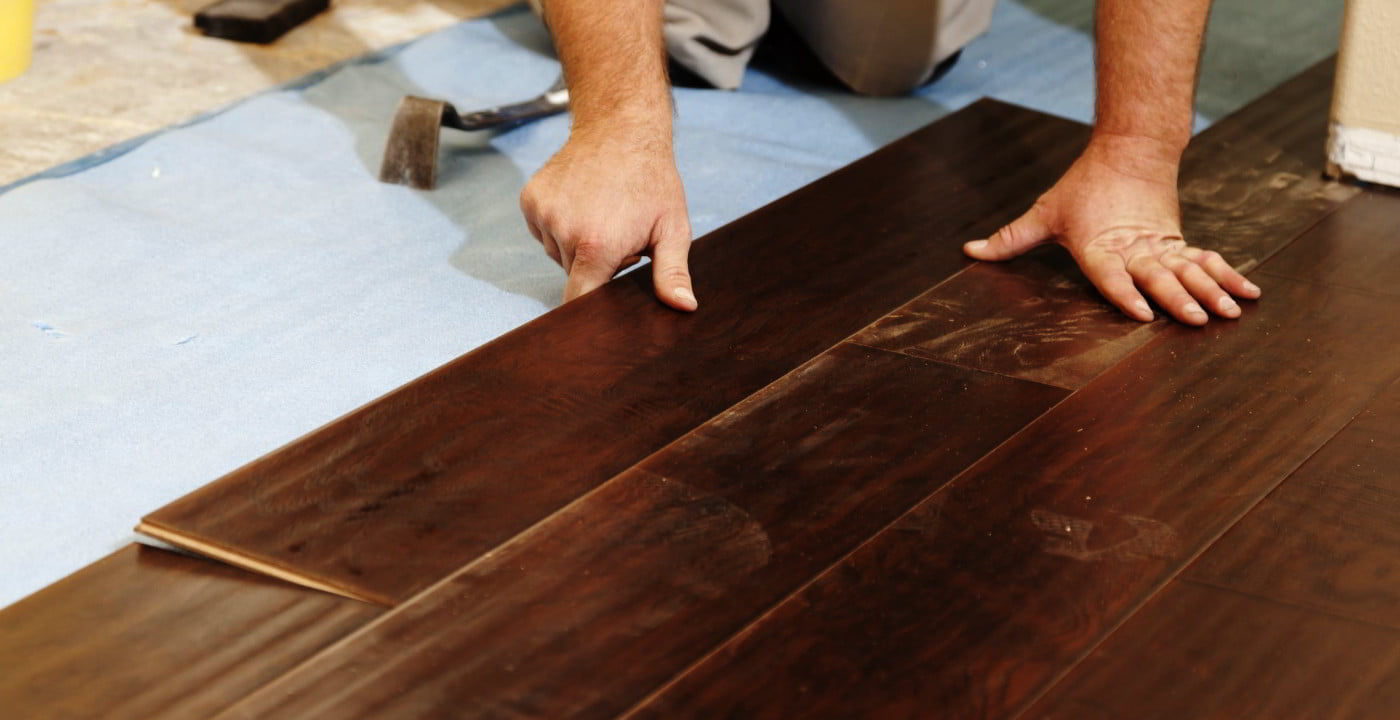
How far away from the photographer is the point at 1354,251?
181 centimetres

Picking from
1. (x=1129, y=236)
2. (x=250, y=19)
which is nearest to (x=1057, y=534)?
(x=1129, y=236)

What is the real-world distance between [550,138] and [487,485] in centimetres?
123

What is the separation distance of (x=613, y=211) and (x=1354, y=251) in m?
0.98

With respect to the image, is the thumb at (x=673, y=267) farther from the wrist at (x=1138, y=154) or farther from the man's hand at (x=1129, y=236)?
the wrist at (x=1138, y=154)

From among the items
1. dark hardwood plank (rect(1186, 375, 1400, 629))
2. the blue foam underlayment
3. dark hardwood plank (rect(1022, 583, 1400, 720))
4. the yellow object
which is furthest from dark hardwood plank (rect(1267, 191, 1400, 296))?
the yellow object

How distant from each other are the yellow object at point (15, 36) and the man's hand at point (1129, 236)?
73.2 inches

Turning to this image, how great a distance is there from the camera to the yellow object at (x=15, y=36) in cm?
254

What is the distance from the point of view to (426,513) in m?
1.25

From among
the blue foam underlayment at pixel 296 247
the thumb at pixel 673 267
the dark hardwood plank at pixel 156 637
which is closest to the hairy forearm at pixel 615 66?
the thumb at pixel 673 267

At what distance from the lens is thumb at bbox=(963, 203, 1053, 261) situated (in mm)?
1761

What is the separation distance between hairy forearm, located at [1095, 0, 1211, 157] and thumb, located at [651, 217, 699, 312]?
58cm

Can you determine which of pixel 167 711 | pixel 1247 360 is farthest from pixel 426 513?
pixel 1247 360

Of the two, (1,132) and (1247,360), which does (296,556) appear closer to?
(1247,360)

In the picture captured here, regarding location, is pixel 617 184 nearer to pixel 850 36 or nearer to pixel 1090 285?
pixel 1090 285
